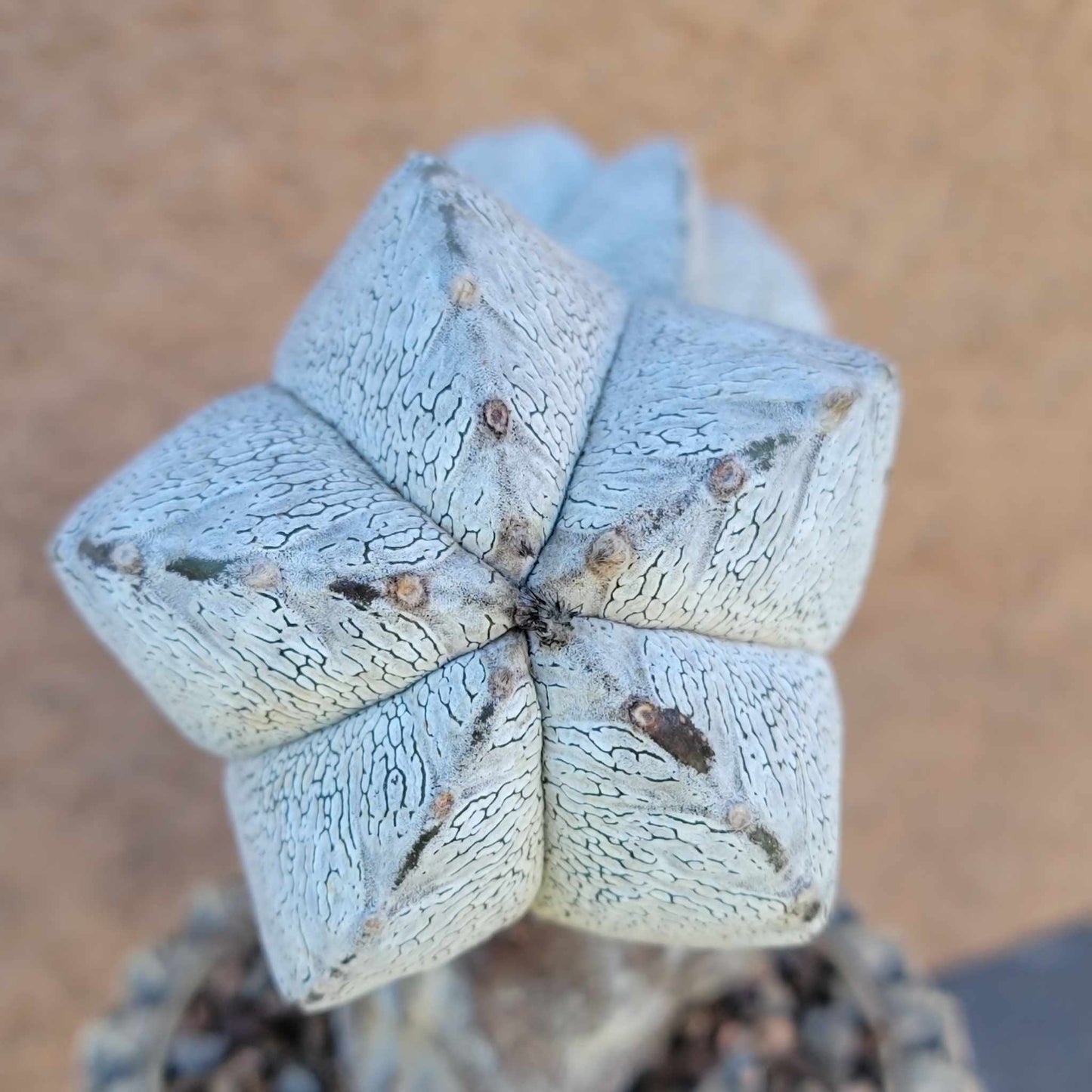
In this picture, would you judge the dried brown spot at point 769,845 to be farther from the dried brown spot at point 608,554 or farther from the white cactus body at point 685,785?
the dried brown spot at point 608,554

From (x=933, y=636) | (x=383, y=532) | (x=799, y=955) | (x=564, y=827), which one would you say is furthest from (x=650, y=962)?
(x=933, y=636)

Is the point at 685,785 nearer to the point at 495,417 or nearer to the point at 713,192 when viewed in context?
the point at 495,417

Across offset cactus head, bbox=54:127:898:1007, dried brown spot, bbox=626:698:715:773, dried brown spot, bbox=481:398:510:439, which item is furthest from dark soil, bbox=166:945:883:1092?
dried brown spot, bbox=481:398:510:439

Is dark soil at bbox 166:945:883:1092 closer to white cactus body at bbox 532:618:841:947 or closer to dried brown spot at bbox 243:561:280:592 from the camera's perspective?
white cactus body at bbox 532:618:841:947

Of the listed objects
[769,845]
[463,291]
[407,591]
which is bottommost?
[769,845]

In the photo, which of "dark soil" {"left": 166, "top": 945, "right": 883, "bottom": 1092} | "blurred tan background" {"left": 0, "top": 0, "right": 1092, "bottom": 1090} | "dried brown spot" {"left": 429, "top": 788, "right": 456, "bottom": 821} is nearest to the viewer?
"dried brown spot" {"left": 429, "top": 788, "right": 456, "bottom": 821}

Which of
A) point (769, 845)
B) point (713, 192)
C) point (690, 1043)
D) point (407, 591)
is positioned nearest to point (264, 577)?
point (407, 591)
